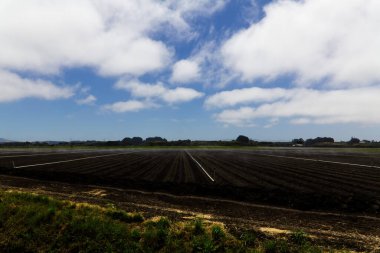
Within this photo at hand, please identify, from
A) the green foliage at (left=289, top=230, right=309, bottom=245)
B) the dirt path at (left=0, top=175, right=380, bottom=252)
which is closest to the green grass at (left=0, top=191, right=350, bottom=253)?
the green foliage at (left=289, top=230, right=309, bottom=245)

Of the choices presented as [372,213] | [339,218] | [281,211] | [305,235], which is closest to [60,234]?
[305,235]

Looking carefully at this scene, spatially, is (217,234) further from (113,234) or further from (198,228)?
(113,234)

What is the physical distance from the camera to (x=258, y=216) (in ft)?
56.7

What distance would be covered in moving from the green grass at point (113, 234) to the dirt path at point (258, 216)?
1028 millimetres

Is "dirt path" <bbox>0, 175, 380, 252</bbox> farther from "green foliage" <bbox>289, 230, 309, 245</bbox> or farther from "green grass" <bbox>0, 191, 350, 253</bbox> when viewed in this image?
"green grass" <bbox>0, 191, 350, 253</bbox>

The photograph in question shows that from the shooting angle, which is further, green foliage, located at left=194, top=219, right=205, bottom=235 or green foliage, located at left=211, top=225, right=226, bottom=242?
green foliage, located at left=194, top=219, right=205, bottom=235

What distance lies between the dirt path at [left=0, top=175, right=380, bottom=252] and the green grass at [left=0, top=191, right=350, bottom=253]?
1.03m

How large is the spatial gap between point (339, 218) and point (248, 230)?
277 inches

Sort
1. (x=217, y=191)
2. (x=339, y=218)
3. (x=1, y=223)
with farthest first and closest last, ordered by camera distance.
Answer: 1. (x=217, y=191)
2. (x=339, y=218)
3. (x=1, y=223)

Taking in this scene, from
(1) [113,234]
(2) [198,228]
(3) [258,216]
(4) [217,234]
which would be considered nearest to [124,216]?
(1) [113,234]

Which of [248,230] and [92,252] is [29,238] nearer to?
[92,252]

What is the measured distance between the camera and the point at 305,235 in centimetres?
1202

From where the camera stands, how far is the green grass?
11.5 m

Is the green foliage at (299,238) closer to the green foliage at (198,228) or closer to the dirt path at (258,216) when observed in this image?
the dirt path at (258,216)
